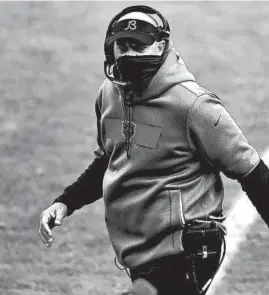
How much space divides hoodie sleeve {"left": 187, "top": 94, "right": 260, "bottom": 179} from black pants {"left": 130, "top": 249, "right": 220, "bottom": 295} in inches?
17.2

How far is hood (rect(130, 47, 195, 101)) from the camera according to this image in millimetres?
4719

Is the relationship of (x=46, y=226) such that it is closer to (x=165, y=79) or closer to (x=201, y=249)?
(x=201, y=249)

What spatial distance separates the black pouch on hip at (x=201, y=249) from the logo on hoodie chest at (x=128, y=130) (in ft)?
1.56

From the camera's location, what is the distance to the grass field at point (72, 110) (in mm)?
7367

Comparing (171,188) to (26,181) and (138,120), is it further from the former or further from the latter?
(26,181)

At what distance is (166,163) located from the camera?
15.5 ft

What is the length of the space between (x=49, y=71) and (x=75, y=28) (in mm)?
1321

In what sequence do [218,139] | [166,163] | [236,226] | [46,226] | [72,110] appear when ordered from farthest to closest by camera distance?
[72,110], [236,226], [46,226], [166,163], [218,139]

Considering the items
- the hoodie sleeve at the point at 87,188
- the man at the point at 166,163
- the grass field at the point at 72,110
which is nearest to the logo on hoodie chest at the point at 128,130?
the man at the point at 166,163

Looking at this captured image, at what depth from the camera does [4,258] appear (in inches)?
298

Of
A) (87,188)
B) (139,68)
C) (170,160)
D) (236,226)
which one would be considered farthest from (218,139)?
(236,226)

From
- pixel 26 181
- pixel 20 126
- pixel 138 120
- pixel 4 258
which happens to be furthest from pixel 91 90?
pixel 138 120

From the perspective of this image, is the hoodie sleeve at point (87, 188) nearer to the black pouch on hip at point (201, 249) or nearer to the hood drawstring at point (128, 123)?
the hood drawstring at point (128, 123)

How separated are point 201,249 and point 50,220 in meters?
0.83
